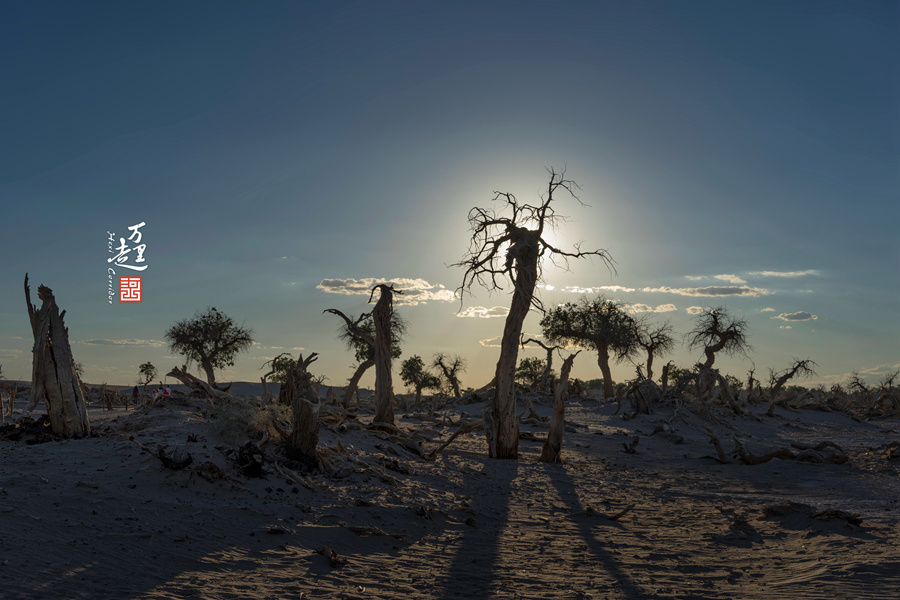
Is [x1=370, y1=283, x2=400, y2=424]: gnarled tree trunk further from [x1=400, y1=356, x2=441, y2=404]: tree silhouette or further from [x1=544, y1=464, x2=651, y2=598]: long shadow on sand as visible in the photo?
[x1=400, y1=356, x2=441, y2=404]: tree silhouette

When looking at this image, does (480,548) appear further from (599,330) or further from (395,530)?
(599,330)

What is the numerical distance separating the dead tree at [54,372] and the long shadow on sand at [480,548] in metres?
7.70

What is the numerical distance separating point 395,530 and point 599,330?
33368 mm

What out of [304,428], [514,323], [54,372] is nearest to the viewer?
[304,428]

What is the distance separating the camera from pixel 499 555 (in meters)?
7.71

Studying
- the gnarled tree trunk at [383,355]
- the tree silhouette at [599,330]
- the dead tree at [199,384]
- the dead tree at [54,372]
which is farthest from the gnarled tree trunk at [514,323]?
the tree silhouette at [599,330]

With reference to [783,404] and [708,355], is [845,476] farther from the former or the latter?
[783,404]

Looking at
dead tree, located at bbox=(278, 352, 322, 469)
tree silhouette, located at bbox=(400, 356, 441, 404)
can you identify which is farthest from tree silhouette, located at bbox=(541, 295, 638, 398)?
dead tree, located at bbox=(278, 352, 322, 469)

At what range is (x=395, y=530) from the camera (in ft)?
28.1

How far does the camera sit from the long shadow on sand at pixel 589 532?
21.8ft

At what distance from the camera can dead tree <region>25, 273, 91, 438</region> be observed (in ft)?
36.8

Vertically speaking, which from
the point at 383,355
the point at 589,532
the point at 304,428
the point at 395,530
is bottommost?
the point at 589,532

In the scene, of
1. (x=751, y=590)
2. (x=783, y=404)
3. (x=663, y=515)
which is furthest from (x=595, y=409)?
(x=751, y=590)

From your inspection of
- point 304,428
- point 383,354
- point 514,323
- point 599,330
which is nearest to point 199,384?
point 383,354
